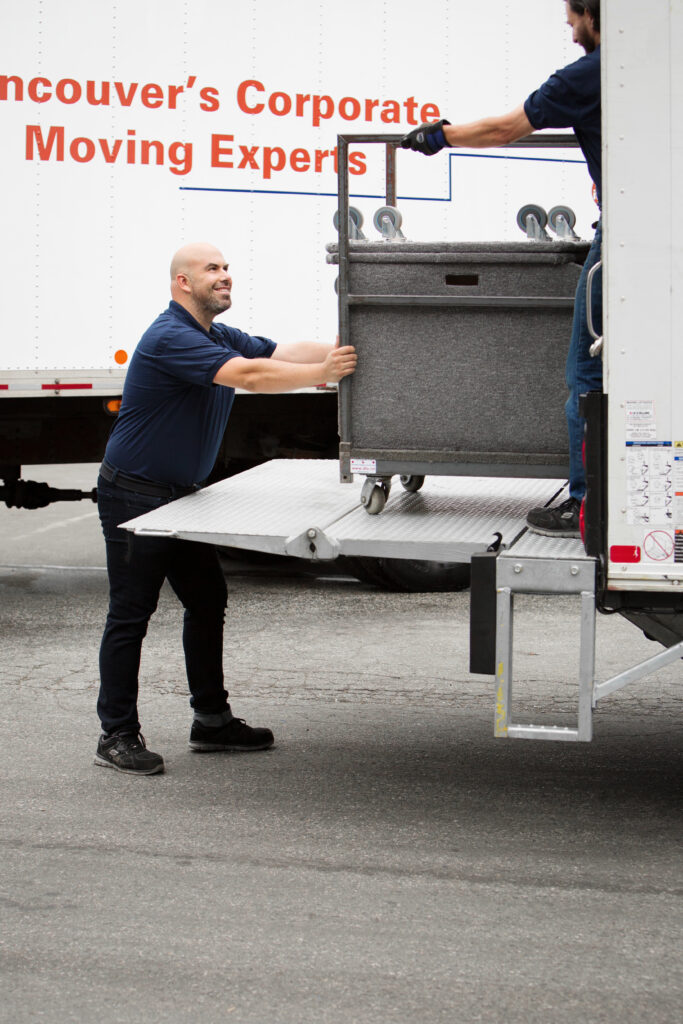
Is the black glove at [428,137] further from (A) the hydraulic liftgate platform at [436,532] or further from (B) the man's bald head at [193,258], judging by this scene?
(A) the hydraulic liftgate platform at [436,532]

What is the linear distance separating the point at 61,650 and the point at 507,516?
3071 mm

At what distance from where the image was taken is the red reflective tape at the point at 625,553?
4098 mm

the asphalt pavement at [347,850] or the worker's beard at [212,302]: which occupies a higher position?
the worker's beard at [212,302]

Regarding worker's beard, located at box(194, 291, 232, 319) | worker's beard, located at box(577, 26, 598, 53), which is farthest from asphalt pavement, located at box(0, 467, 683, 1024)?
worker's beard, located at box(577, 26, 598, 53)

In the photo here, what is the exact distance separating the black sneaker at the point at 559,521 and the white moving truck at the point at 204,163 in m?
4.29

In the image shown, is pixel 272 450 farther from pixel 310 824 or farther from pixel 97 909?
pixel 97 909

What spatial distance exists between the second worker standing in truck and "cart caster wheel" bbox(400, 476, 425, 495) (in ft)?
3.51

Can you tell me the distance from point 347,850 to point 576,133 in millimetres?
2378

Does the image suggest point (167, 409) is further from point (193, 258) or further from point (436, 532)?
point (436, 532)

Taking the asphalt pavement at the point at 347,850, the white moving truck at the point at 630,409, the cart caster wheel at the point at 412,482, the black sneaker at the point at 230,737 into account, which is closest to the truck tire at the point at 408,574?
the asphalt pavement at the point at 347,850

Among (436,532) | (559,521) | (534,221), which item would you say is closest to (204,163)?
(534,221)

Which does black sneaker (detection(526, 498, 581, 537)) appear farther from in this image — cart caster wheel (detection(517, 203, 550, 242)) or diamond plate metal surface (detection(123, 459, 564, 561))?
cart caster wheel (detection(517, 203, 550, 242))

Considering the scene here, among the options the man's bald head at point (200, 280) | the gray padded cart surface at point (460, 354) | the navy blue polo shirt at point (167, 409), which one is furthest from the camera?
the man's bald head at point (200, 280)

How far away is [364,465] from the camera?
4914 mm
